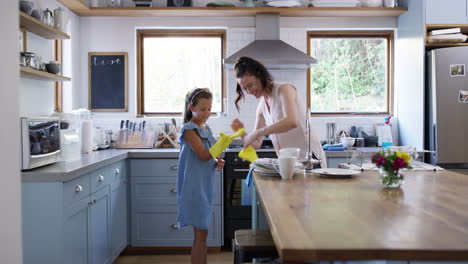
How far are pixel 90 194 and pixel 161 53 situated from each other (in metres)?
2.12

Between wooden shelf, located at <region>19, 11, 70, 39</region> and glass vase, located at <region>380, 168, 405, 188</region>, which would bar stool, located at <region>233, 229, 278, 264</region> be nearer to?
glass vase, located at <region>380, 168, 405, 188</region>

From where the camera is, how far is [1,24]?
1.38m

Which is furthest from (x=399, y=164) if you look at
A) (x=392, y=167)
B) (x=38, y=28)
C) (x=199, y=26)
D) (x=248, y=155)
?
(x=199, y=26)

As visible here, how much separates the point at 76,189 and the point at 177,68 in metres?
2.28

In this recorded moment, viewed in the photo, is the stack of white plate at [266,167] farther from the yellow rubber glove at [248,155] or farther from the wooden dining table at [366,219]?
the wooden dining table at [366,219]

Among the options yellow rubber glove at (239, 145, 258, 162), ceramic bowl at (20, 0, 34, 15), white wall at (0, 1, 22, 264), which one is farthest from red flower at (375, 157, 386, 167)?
ceramic bowl at (20, 0, 34, 15)

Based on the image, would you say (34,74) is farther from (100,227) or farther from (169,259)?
(169,259)

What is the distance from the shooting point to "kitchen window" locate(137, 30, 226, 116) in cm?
448

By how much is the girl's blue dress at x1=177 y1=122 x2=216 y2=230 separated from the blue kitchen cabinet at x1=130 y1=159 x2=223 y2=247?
110 centimetres

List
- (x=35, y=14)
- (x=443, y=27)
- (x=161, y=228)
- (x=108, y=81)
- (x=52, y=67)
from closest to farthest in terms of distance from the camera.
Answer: (x=35, y=14)
(x=52, y=67)
(x=161, y=228)
(x=443, y=27)
(x=108, y=81)

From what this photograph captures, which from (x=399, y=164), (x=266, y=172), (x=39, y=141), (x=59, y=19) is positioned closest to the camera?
(x=399, y=164)

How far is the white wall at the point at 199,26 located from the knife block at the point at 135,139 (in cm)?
21

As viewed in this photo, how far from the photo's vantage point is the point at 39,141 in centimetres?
249

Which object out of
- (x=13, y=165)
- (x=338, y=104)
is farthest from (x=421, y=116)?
(x=13, y=165)
